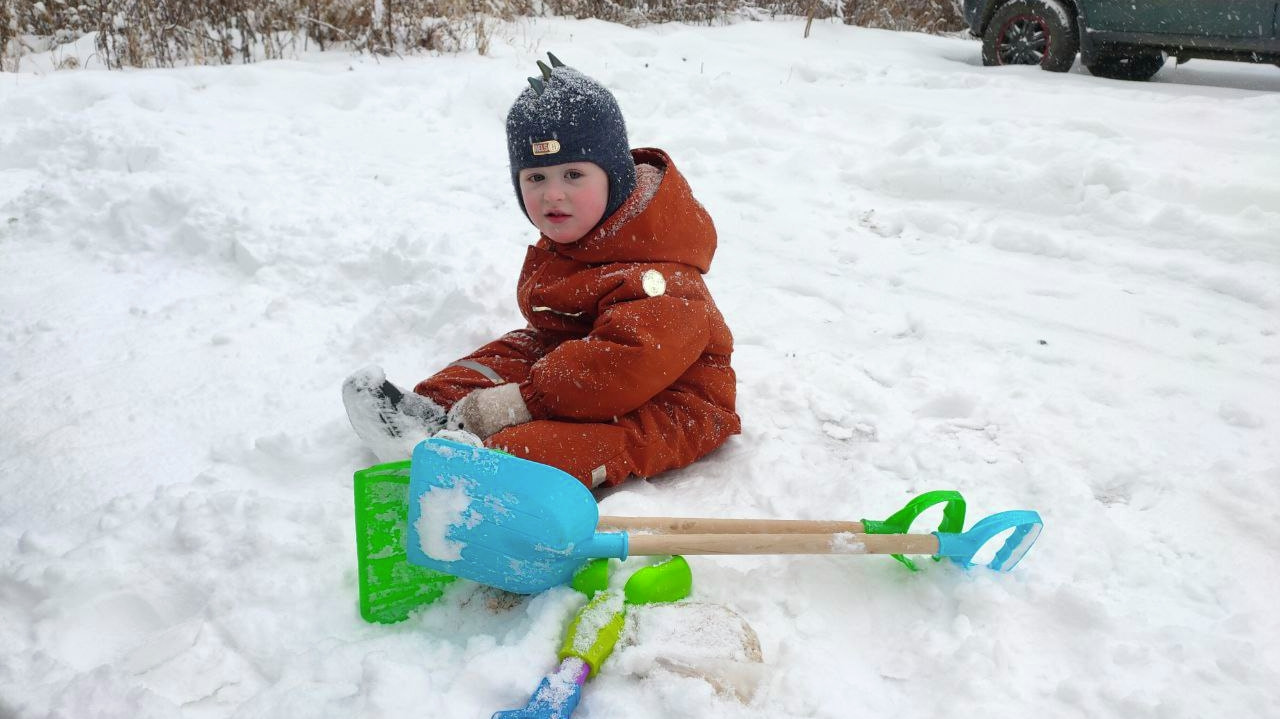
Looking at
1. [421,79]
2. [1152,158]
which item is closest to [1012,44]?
[1152,158]

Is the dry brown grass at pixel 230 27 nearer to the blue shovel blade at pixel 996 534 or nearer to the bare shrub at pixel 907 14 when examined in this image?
the bare shrub at pixel 907 14

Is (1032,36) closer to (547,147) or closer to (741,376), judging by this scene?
(741,376)

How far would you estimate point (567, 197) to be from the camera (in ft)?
6.94

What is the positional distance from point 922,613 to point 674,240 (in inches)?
41.0

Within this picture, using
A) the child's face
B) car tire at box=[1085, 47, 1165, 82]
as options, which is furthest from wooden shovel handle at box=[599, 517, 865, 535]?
car tire at box=[1085, 47, 1165, 82]

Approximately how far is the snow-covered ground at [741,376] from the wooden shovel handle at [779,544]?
101 mm

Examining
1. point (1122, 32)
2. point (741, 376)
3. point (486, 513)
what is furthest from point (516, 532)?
point (1122, 32)

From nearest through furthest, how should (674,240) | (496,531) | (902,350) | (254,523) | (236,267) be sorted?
(496,531)
(254,523)
(674,240)
(902,350)
(236,267)

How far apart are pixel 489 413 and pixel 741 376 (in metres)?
0.83

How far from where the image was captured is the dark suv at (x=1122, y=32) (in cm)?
495

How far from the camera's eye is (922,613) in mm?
1630

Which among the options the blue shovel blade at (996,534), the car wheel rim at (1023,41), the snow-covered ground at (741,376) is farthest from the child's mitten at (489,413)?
the car wheel rim at (1023,41)

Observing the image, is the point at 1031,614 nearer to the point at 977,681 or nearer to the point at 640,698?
the point at 977,681

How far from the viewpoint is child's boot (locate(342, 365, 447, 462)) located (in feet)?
6.52
